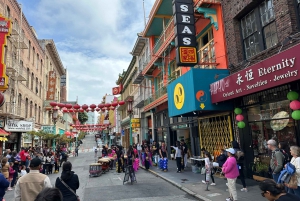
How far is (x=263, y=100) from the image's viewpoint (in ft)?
30.0

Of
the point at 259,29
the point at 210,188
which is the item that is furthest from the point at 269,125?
the point at 259,29

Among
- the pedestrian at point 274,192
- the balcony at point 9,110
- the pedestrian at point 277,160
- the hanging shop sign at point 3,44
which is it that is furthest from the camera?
the balcony at point 9,110

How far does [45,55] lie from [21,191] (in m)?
34.6

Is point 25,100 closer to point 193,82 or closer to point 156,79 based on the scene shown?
point 156,79

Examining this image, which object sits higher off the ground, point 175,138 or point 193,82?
point 193,82

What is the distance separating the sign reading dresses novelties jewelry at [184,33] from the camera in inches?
440

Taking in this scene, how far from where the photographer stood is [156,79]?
22.4m

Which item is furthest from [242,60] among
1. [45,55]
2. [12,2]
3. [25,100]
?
[45,55]

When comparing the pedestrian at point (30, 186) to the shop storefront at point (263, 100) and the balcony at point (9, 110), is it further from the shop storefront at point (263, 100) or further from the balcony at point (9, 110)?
the balcony at point (9, 110)

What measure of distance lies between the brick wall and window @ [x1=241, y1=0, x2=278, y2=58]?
232 millimetres

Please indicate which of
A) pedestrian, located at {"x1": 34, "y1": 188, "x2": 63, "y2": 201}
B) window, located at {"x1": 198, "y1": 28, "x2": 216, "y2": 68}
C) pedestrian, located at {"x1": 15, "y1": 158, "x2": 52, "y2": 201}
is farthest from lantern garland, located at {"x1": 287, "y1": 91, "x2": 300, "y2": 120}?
pedestrian, located at {"x1": 34, "y1": 188, "x2": 63, "y2": 201}

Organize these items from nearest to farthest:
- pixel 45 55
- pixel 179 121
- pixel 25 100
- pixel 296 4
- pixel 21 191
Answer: pixel 21 191 → pixel 296 4 → pixel 179 121 → pixel 25 100 → pixel 45 55

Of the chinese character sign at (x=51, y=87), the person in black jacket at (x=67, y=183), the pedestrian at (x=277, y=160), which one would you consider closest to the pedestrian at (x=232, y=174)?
the pedestrian at (x=277, y=160)

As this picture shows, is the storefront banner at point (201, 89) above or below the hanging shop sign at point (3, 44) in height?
below
